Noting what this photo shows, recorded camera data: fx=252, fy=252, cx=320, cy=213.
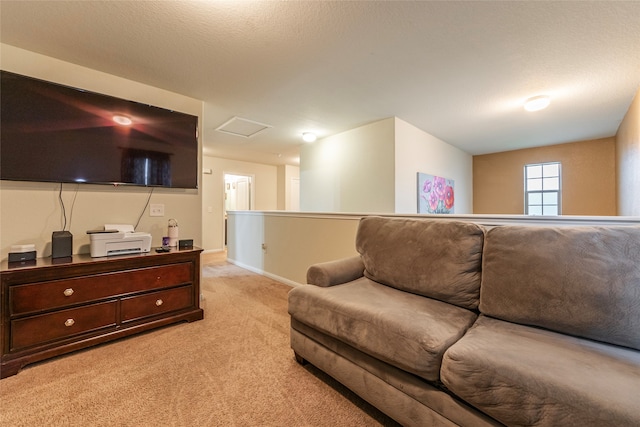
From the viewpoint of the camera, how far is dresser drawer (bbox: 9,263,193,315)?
168cm

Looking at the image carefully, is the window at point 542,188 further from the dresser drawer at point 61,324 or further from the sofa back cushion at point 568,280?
the dresser drawer at point 61,324

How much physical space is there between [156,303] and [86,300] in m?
0.47

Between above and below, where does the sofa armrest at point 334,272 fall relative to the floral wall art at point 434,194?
below

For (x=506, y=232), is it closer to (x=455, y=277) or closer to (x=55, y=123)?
(x=455, y=277)

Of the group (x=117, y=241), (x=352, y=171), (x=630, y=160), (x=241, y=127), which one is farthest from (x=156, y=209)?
(x=630, y=160)

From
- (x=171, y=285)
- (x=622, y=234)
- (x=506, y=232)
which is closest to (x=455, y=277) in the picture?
(x=506, y=232)

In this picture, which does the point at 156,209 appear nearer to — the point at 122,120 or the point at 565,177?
the point at 122,120

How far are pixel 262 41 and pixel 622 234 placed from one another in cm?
244

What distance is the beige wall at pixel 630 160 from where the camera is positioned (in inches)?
114

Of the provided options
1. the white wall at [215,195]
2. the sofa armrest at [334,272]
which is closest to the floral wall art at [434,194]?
the sofa armrest at [334,272]

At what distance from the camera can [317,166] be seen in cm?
475

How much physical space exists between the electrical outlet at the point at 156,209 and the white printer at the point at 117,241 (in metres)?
0.29

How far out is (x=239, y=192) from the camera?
7195 mm

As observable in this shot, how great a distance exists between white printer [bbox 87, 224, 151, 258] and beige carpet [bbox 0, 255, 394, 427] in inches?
28.6
